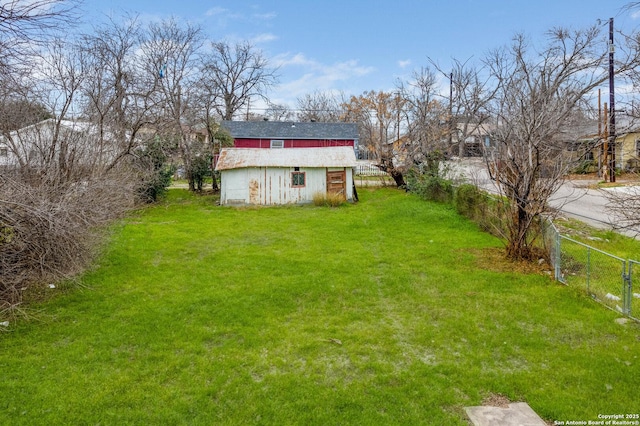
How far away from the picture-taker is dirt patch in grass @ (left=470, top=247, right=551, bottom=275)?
7.96 metres

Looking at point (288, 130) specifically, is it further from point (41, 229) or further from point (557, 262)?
point (41, 229)

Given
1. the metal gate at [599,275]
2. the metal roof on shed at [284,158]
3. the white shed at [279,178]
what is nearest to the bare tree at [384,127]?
the metal roof on shed at [284,158]

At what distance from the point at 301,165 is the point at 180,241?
27.2 ft

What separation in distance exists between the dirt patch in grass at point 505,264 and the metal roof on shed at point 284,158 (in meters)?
9.97

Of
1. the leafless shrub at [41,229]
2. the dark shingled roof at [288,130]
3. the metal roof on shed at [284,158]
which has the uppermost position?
the dark shingled roof at [288,130]

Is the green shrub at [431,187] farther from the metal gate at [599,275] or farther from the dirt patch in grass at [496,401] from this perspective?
the dirt patch in grass at [496,401]

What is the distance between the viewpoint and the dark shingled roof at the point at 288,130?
1142 inches

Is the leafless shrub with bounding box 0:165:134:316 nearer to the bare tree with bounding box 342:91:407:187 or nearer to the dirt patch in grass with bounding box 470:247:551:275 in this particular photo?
the dirt patch in grass with bounding box 470:247:551:275

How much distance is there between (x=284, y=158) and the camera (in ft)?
60.4

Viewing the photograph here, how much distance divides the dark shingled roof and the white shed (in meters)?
11.1

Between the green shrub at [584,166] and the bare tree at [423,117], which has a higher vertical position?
the bare tree at [423,117]

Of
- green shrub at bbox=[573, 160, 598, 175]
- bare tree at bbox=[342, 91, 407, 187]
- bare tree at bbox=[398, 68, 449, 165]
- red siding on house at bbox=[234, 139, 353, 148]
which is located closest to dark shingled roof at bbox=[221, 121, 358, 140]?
red siding on house at bbox=[234, 139, 353, 148]

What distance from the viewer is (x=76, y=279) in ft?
23.0

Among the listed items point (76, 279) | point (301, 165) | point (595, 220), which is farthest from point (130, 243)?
point (595, 220)
